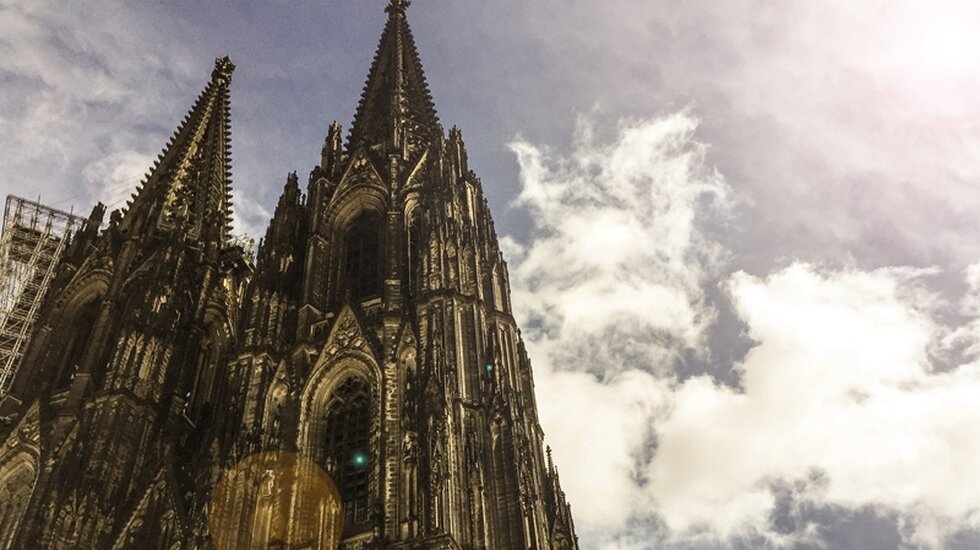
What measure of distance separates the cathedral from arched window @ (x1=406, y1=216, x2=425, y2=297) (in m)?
0.09

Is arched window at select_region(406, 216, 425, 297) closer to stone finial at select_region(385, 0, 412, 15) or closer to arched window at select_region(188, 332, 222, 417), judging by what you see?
arched window at select_region(188, 332, 222, 417)

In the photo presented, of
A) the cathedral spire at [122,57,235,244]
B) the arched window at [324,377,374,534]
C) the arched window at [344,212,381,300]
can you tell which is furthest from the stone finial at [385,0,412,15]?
the arched window at [324,377,374,534]

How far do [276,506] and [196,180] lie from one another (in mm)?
23182

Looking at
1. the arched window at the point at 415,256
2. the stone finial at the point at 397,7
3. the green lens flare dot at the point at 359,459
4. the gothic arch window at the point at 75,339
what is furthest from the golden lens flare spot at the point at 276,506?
the stone finial at the point at 397,7

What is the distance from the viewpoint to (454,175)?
3366 cm

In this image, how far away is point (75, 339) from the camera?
33656mm

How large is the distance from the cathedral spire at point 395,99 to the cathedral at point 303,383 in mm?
215

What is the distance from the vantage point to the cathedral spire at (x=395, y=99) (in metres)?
37.1

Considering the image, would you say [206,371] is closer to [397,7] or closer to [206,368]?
[206,368]

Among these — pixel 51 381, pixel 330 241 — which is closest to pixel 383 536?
pixel 330 241

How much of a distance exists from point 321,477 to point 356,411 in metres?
2.27

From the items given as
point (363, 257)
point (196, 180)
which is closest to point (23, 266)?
point (196, 180)

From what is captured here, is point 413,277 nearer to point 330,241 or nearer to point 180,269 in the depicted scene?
point 330,241

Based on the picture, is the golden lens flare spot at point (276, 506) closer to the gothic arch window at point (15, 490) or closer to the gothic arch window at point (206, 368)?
the gothic arch window at point (15, 490)
